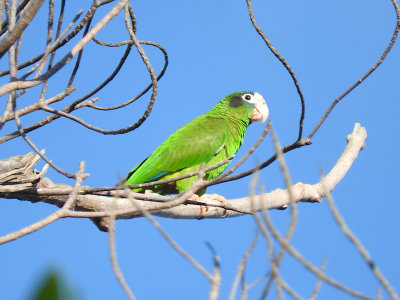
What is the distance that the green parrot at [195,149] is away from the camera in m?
5.23

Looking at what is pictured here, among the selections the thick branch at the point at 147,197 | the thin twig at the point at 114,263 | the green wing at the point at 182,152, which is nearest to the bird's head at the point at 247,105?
the green wing at the point at 182,152

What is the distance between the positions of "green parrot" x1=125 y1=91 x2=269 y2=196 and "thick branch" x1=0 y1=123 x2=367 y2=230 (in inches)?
35.7

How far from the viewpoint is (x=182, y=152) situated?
552 centimetres

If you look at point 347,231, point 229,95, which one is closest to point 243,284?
point 347,231

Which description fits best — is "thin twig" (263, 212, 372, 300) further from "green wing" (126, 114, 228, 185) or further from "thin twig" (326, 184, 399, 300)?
"green wing" (126, 114, 228, 185)

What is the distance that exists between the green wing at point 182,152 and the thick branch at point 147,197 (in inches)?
45.0

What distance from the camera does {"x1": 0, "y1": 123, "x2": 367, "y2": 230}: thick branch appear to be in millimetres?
2454

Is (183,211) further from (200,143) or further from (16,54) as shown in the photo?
(16,54)

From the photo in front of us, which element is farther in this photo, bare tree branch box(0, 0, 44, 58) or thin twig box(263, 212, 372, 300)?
bare tree branch box(0, 0, 44, 58)

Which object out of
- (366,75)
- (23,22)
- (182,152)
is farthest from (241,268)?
(182,152)

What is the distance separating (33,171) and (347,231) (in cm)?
266

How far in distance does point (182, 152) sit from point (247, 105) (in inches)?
52.4

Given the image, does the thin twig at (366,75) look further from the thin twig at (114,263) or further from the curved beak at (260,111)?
the curved beak at (260,111)

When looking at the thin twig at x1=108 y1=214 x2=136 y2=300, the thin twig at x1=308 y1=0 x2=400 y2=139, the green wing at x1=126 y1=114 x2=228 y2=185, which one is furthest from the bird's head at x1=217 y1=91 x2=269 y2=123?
the thin twig at x1=108 y1=214 x2=136 y2=300
